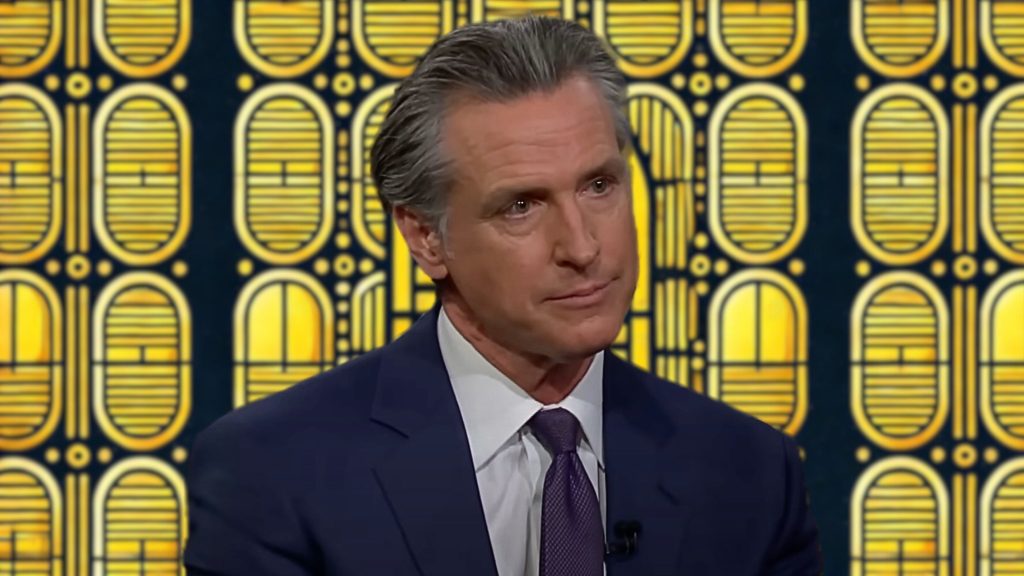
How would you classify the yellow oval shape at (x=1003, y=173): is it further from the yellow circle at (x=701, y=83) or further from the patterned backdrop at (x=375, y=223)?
the yellow circle at (x=701, y=83)

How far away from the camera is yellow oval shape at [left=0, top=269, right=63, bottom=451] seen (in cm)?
336

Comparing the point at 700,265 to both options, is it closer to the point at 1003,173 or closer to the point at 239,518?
the point at 1003,173

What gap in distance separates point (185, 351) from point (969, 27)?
162cm

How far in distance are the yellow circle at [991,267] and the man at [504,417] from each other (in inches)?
59.4

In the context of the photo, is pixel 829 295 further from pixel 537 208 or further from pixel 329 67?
pixel 537 208

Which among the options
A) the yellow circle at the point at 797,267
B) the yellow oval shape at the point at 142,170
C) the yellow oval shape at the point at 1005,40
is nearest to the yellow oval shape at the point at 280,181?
the yellow oval shape at the point at 142,170

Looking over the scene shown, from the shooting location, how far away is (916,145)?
11.2ft

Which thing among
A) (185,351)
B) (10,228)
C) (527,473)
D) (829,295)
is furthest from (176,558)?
(527,473)

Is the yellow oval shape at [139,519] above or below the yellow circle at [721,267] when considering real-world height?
below

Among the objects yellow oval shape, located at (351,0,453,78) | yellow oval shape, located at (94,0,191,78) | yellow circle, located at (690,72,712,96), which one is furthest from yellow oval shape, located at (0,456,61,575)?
yellow circle, located at (690,72,712,96)

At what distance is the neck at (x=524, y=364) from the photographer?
6.49ft

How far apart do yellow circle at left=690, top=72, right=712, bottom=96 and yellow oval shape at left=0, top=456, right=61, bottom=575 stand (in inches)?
56.5

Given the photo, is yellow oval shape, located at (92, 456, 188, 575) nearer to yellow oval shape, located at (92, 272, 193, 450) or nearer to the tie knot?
yellow oval shape, located at (92, 272, 193, 450)

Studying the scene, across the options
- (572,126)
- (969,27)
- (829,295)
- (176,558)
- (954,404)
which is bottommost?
(176,558)
